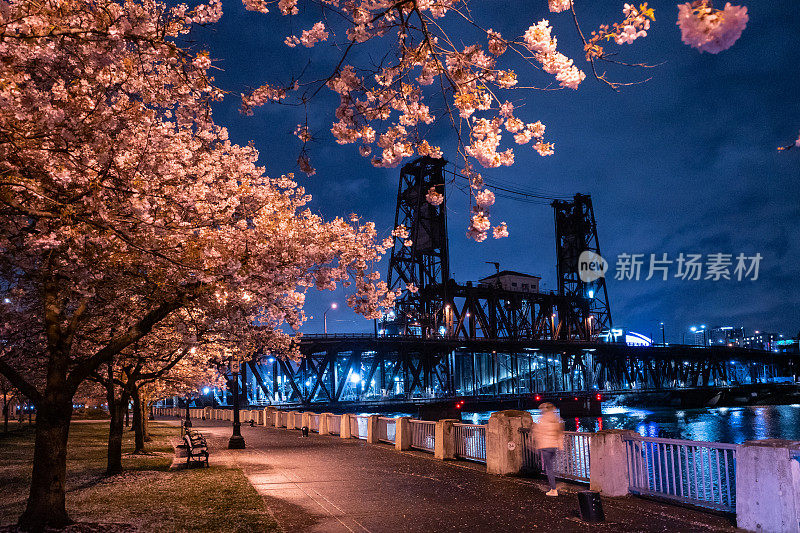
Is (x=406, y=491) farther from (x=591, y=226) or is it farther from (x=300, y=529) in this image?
(x=591, y=226)

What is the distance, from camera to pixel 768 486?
27.2ft

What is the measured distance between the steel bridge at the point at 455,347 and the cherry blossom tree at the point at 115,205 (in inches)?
2085

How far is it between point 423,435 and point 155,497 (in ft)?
33.1

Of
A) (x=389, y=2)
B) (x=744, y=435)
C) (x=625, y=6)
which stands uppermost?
(x=389, y=2)

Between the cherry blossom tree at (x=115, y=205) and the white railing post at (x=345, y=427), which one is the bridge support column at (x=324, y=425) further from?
the cherry blossom tree at (x=115, y=205)

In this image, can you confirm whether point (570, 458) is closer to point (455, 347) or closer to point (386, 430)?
point (386, 430)

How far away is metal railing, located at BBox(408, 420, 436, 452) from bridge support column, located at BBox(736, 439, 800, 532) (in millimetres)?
11866

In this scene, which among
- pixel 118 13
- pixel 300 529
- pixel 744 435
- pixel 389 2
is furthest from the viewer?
pixel 744 435

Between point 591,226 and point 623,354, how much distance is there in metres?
27.8

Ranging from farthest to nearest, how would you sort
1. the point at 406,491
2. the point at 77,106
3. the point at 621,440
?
the point at 406,491, the point at 621,440, the point at 77,106

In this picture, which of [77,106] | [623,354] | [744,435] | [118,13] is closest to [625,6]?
[118,13]

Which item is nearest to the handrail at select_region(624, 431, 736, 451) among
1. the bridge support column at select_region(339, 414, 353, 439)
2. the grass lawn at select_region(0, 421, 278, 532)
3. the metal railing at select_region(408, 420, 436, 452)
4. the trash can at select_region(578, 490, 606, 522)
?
the trash can at select_region(578, 490, 606, 522)

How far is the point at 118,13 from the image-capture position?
6816 mm

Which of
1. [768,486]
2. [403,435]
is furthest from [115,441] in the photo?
[768,486]
